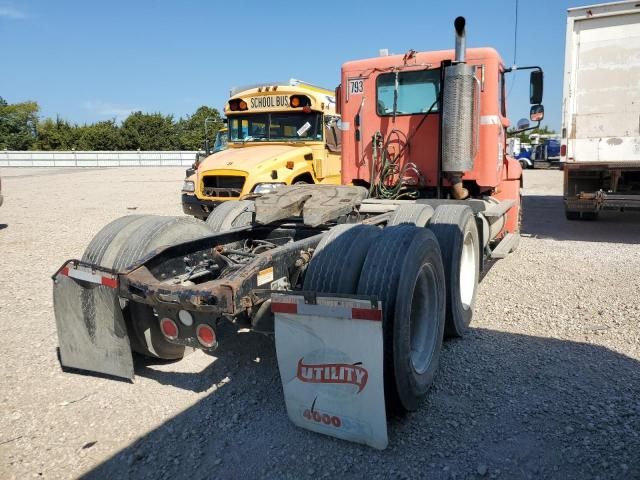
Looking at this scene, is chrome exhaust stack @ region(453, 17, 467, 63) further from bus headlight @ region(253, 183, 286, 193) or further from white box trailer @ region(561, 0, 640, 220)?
white box trailer @ region(561, 0, 640, 220)

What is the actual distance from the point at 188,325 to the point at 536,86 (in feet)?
18.4

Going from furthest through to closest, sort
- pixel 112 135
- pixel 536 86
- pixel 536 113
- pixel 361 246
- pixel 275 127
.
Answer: pixel 112 135
pixel 275 127
pixel 536 113
pixel 536 86
pixel 361 246

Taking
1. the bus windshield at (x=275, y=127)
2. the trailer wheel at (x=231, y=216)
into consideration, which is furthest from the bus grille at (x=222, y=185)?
the trailer wheel at (x=231, y=216)

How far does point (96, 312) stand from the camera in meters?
3.37

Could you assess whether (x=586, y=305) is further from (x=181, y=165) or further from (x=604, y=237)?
(x=181, y=165)

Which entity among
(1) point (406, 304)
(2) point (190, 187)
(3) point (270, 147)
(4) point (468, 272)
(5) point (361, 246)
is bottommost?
(4) point (468, 272)

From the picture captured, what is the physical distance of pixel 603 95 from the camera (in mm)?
8531

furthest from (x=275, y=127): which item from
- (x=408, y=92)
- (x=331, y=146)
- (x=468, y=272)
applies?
(x=468, y=272)

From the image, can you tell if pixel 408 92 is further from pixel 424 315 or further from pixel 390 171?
pixel 424 315

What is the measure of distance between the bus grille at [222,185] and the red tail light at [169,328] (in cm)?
585

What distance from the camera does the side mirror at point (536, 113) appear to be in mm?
6806

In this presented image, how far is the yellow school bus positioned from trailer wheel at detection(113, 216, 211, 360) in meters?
4.71

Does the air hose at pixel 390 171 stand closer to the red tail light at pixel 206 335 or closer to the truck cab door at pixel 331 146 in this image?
the truck cab door at pixel 331 146

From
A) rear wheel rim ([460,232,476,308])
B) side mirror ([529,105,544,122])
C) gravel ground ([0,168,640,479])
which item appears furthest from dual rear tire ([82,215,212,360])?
side mirror ([529,105,544,122])
